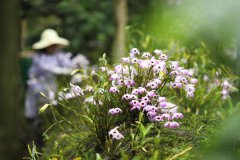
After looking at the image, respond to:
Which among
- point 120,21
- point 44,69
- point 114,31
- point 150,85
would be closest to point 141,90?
point 150,85

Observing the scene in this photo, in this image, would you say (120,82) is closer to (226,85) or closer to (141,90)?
(141,90)

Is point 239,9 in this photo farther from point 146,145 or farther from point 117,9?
point 117,9

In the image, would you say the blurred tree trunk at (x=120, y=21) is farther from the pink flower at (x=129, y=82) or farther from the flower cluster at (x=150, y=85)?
the pink flower at (x=129, y=82)

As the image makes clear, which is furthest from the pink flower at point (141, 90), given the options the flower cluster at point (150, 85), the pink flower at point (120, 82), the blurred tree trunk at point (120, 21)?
the blurred tree trunk at point (120, 21)

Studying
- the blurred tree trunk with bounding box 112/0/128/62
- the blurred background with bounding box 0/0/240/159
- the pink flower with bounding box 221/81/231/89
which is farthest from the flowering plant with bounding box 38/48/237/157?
the blurred tree trunk with bounding box 112/0/128/62

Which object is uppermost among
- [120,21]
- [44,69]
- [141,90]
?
[141,90]

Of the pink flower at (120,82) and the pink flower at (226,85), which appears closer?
the pink flower at (120,82)
